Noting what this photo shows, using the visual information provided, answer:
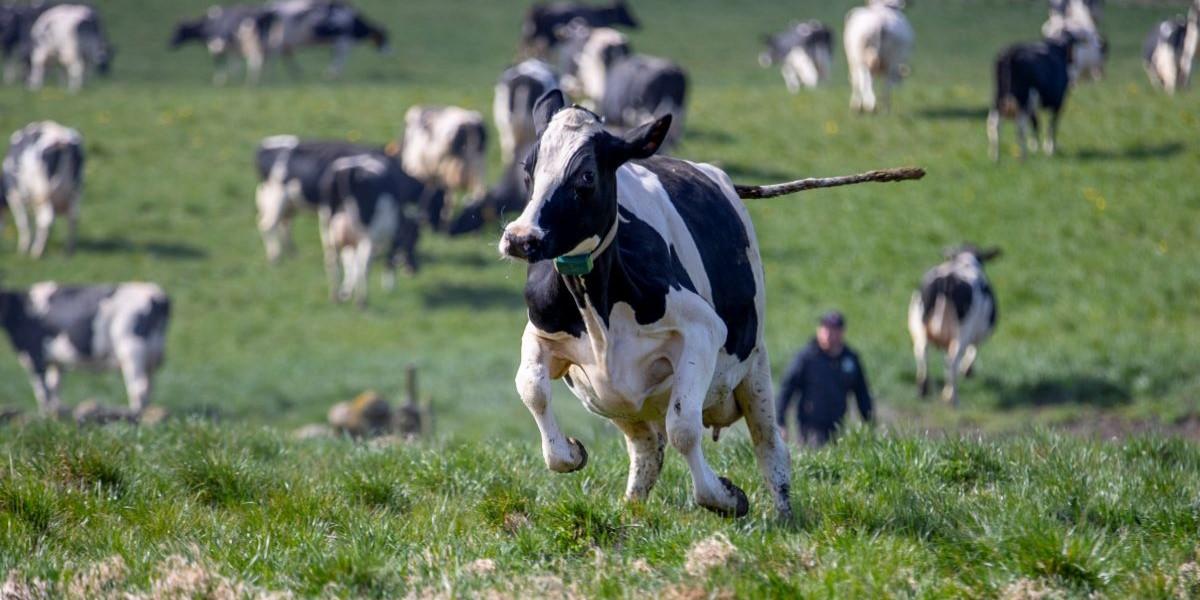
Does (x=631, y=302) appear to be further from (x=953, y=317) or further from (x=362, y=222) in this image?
(x=362, y=222)

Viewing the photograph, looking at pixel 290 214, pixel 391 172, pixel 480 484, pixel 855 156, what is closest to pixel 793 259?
pixel 855 156

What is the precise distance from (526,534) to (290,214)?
897 inches

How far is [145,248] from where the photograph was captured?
28422mm

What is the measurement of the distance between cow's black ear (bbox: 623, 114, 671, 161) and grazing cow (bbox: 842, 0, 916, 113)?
26.7 metres

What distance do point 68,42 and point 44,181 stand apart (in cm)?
1316

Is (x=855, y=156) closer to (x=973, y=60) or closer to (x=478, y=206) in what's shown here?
(x=478, y=206)

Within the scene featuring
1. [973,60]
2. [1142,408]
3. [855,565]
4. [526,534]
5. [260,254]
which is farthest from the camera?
[973,60]

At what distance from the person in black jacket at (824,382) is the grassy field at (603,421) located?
2.69m

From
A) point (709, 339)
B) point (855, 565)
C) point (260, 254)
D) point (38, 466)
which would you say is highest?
point (709, 339)

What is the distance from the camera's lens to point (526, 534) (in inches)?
258

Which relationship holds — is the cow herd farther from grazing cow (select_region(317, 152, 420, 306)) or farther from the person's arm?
the person's arm

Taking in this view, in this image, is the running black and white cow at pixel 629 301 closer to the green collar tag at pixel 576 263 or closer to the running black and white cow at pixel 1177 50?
the green collar tag at pixel 576 263

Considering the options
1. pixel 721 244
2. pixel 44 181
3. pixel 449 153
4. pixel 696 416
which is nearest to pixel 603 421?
pixel 721 244

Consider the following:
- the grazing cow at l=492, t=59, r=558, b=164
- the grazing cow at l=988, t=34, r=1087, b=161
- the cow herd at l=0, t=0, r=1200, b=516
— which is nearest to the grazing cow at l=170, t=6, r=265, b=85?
the cow herd at l=0, t=0, r=1200, b=516
